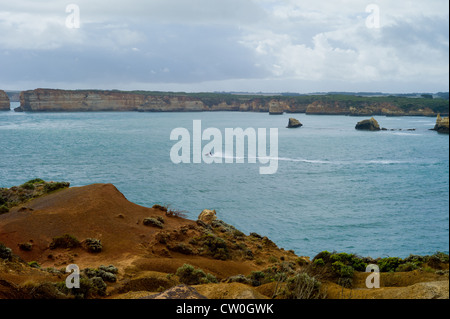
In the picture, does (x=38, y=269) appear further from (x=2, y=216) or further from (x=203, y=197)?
(x=203, y=197)

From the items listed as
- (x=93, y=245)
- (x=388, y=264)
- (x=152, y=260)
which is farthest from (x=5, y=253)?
(x=388, y=264)

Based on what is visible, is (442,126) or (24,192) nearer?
(24,192)

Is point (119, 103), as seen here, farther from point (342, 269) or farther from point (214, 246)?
point (342, 269)

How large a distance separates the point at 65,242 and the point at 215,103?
17285cm

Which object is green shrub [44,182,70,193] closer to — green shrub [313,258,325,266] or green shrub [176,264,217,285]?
green shrub [176,264,217,285]

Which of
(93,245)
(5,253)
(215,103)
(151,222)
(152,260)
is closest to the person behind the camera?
(5,253)

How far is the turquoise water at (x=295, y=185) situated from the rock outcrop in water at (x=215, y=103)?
57.7 m

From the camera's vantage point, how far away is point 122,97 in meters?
158

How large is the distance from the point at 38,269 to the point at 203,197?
79.2 feet

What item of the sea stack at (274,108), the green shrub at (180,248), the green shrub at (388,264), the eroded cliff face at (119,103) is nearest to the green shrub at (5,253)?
the green shrub at (180,248)

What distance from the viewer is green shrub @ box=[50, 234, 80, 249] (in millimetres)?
16891

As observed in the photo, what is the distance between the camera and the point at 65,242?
56.1 feet

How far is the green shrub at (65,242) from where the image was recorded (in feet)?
55.4
